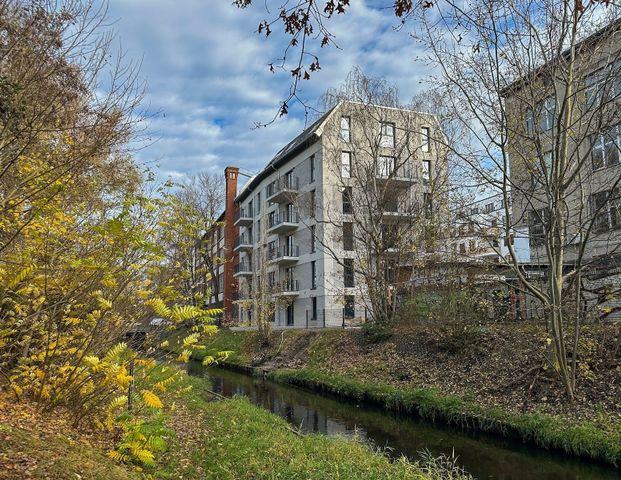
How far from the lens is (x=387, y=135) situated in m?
22.8

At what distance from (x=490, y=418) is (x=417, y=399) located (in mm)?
2736

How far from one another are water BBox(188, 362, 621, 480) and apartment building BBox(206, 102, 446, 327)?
515 centimetres

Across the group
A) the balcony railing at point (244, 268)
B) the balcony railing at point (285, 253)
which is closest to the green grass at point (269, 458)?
the balcony railing at point (285, 253)

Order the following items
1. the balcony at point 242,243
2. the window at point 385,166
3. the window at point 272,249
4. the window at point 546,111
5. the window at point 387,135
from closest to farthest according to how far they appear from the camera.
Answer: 1. the window at point 546,111
2. the window at point 387,135
3. the window at point 385,166
4. the window at point 272,249
5. the balcony at point 242,243

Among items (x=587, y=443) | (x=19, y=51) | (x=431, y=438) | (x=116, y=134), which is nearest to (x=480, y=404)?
(x=431, y=438)

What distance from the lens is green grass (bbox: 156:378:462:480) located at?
661cm

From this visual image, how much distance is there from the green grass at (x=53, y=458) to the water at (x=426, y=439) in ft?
Answer: 21.3

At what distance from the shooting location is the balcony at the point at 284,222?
38500 millimetres

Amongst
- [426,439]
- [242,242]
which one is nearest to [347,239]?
[426,439]

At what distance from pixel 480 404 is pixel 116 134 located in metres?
10.7

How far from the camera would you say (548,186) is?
451 inches

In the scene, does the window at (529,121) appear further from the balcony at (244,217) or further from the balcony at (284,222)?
the balcony at (244,217)

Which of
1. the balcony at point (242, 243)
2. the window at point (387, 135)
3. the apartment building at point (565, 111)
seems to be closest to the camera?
the apartment building at point (565, 111)

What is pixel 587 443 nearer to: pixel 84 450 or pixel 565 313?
pixel 565 313
